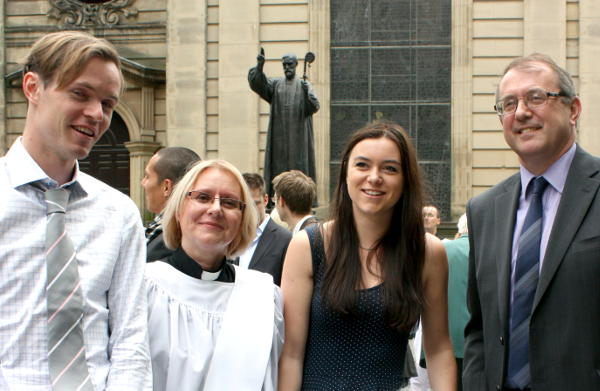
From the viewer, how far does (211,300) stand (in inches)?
Result: 122

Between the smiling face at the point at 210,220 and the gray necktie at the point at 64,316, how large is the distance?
0.83 metres

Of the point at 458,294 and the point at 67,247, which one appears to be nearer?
the point at 67,247

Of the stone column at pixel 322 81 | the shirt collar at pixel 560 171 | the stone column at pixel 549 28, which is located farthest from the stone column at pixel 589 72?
the shirt collar at pixel 560 171

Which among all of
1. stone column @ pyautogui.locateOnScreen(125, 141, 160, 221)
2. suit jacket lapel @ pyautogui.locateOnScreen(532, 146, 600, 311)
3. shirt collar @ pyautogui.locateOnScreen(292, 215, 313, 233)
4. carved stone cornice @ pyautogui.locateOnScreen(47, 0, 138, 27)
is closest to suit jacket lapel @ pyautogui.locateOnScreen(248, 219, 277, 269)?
shirt collar @ pyautogui.locateOnScreen(292, 215, 313, 233)

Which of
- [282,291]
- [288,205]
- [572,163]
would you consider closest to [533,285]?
[572,163]

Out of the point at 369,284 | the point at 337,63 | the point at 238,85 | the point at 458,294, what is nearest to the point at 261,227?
the point at 458,294

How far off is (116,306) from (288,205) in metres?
4.16

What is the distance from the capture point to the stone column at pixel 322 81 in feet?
51.6

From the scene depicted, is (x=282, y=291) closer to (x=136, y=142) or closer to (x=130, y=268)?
(x=130, y=268)

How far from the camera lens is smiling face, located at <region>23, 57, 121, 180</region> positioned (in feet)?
7.77

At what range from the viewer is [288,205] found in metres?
6.57

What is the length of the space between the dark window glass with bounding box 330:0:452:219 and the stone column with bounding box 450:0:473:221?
263mm

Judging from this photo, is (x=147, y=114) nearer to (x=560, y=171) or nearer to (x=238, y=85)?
(x=238, y=85)

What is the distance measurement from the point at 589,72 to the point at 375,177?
13.6m
